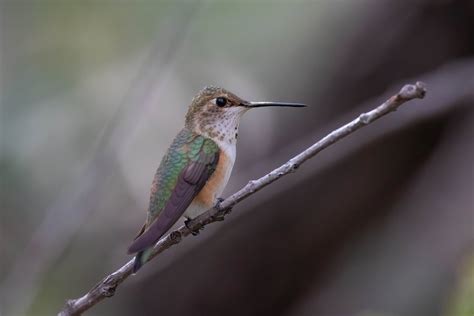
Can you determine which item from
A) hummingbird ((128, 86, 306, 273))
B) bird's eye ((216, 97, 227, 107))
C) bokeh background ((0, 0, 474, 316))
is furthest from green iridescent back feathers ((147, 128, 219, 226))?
bokeh background ((0, 0, 474, 316))

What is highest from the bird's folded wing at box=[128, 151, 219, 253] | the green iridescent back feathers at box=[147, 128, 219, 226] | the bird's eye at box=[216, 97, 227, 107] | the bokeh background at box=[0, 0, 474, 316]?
the bokeh background at box=[0, 0, 474, 316]

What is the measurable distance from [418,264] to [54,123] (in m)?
3.78

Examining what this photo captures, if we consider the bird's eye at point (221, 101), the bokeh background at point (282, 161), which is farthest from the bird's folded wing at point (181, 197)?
the bokeh background at point (282, 161)

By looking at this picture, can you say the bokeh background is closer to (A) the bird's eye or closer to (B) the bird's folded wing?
(A) the bird's eye

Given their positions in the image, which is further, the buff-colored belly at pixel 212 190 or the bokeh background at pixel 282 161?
the bokeh background at pixel 282 161

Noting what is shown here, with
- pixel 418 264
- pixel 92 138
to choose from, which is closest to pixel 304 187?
pixel 418 264

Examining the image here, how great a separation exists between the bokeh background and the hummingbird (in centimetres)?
161

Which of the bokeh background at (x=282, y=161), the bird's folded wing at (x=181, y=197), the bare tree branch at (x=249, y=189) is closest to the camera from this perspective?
the bare tree branch at (x=249, y=189)

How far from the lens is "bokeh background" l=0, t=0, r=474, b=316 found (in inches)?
234

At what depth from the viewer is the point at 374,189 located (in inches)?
241

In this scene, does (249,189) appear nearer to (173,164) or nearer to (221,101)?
(173,164)

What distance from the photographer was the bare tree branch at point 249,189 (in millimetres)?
2072

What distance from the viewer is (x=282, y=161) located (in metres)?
5.92

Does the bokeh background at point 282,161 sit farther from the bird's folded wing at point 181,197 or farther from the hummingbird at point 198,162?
the bird's folded wing at point 181,197
